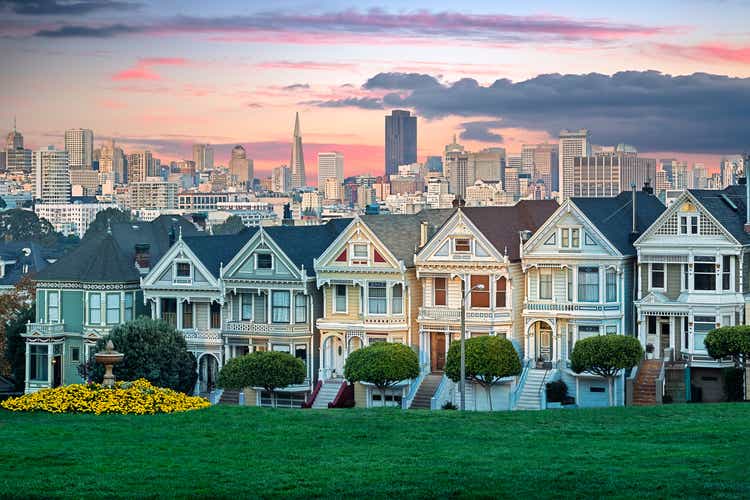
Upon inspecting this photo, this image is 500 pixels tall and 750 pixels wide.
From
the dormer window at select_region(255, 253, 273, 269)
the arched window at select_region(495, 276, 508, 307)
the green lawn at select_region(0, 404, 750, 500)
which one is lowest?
the green lawn at select_region(0, 404, 750, 500)

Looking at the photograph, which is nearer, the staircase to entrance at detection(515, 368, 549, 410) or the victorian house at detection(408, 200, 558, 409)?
the staircase to entrance at detection(515, 368, 549, 410)

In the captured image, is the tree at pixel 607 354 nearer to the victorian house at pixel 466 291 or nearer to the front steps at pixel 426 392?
the victorian house at pixel 466 291

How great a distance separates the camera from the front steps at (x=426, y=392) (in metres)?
57.3

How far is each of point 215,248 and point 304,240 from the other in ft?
13.3

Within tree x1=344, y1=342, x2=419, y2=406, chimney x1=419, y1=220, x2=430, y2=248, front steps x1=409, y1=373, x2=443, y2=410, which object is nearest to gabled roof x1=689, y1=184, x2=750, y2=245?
chimney x1=419, y1=220, x2=430, y2=248

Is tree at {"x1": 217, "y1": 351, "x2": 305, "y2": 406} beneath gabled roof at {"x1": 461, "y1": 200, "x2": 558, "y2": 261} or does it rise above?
beneath

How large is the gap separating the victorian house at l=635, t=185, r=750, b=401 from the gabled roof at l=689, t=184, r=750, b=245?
0.05m

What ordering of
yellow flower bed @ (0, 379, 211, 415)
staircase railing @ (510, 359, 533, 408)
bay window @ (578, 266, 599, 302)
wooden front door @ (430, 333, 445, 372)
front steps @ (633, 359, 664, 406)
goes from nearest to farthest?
1. yellow flower bed @ (0, 379, 211, 415)
2. front steps @ (633, 359, 664, 406)
3. staircase railing @ (510, 359, 533, 408)
4. bay window @ (578, 266, 599, 302)
5. wooden front door @ (430, 333, 445, 372)

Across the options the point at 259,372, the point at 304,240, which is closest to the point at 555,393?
the point at 259,372

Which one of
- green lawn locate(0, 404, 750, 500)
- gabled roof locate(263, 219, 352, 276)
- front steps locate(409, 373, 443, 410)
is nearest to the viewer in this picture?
green lawn locate(0, 404, 750, 500)

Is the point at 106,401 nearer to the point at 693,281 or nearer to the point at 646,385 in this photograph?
the point at 646,385

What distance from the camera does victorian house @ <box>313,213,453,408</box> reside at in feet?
197

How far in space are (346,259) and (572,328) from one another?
31.5 ft

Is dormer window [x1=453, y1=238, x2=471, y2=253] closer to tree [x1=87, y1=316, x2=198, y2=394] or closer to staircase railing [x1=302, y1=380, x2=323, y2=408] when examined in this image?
staircase railing [x1=302, y1=380, x2=323, y2=408]
